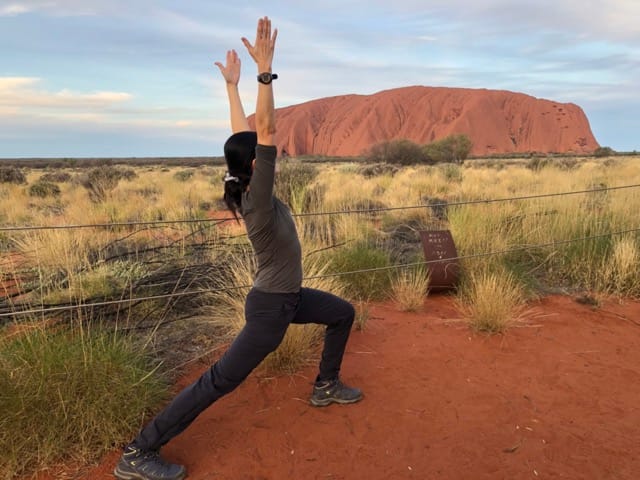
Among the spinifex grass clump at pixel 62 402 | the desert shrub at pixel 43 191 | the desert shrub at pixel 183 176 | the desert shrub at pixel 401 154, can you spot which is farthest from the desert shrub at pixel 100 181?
the desert shrub at pixel 401 154

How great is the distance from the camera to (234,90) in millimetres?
2953

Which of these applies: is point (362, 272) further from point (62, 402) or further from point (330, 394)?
point (62, 402)

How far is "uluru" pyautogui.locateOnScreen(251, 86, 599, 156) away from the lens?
9619 cm

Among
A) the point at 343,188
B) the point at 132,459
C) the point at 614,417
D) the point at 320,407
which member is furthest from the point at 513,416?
the point at 343,188

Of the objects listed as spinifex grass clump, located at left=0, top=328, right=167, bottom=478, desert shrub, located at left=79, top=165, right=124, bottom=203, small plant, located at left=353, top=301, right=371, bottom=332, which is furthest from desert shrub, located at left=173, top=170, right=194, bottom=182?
spinifex grass clump, located at left=0, top=328, right=167, bottom=478

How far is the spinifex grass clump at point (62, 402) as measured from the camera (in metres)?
2.73


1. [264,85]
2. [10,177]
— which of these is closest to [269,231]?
[264,85]

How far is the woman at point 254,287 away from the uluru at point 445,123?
92688 mm

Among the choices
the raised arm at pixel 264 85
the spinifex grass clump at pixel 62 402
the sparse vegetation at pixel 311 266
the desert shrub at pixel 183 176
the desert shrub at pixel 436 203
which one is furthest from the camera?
the desert shrub at pixel 183 176

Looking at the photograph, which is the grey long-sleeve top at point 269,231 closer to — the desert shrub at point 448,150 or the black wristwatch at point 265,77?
the black wristwatch at point 265,77

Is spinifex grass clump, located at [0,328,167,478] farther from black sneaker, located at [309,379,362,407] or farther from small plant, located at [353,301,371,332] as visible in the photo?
small plant, located at [353,301,371,332]

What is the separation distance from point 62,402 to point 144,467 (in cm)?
62

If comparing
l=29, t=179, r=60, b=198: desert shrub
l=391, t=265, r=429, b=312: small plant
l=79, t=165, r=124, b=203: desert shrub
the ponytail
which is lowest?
l=391, t=265, r=429, b=312: small plant

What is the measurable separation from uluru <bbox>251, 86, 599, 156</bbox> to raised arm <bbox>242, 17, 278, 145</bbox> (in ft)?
305
